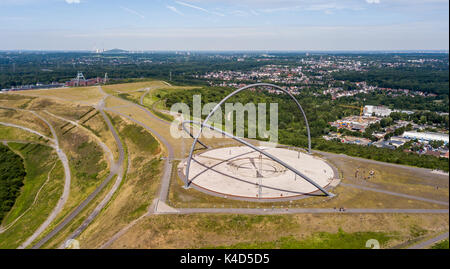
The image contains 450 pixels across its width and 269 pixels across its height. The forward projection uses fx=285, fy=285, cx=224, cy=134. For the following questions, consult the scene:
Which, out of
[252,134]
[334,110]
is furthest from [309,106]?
[252,134]

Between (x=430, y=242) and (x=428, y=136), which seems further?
(x=428, y=136)

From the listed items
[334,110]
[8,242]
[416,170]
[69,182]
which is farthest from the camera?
[334,110]

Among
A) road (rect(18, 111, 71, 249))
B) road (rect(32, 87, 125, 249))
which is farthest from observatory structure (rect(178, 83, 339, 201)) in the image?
road (rect(18, 111, 71, 249))

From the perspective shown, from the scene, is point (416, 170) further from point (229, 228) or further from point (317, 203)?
point (229, 228)

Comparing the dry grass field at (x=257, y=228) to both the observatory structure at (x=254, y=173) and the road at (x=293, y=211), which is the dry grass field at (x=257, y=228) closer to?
the road at (x=293, y=211)

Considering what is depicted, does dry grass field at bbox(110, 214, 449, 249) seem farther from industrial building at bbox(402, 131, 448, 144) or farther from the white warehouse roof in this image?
the white warehouse roof

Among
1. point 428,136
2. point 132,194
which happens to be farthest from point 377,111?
point 132,194

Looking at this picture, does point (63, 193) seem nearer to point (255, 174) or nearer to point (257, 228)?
point (255, 174)

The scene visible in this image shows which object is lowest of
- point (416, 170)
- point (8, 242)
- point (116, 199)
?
point (8, 242)

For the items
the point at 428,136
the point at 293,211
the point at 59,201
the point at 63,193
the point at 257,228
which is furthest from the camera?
the point at 428,136
